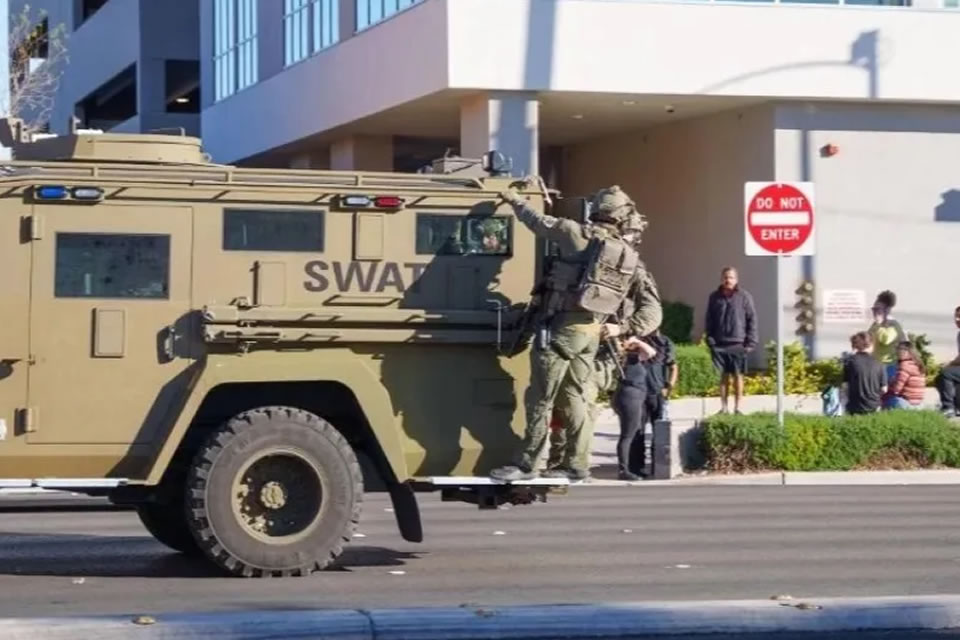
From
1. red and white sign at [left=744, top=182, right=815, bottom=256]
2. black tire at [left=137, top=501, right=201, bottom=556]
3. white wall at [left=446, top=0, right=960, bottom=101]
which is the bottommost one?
black tire at [left=137, top=501, right=201, bottom=556]

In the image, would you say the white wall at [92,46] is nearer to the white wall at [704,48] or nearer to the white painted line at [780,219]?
the white wall at [704,48]

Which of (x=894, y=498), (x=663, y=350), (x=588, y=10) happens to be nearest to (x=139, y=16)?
(x=588, y=10)

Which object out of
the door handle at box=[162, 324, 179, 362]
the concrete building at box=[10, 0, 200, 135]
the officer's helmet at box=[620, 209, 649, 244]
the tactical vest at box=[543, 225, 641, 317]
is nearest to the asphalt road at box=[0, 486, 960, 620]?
the door handle at box=[162, 324, 179, 362]

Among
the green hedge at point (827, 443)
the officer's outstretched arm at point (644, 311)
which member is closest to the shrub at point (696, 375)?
the green hedge at point (827, 443)

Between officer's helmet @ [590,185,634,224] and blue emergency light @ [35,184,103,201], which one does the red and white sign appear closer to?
officer's helmet @ [590,185,634,224]

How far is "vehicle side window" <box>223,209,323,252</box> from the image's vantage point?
10.2 metres

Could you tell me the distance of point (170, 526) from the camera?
11.1m

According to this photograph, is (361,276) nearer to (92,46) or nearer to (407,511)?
(407,511)

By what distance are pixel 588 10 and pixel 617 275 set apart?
649 inches

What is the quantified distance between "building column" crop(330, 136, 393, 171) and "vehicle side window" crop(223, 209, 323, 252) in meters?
23.2

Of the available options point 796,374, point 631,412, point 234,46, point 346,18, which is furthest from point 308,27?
point 631,412

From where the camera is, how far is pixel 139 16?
4897 centimetres

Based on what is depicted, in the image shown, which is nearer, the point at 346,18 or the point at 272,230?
the point at 272,230

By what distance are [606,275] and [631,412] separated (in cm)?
725
